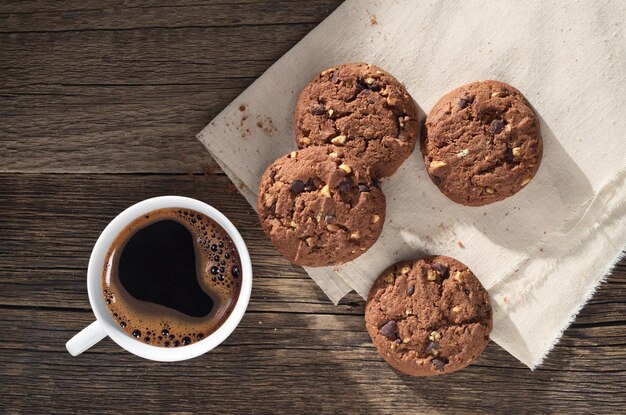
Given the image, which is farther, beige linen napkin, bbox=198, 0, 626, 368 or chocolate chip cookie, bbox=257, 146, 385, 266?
beige linen napkin, bbox=198, 0, 626, 368

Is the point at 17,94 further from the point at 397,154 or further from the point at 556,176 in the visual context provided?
the point at 556,176

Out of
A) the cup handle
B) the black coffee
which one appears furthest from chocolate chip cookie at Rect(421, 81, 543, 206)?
the cup handle

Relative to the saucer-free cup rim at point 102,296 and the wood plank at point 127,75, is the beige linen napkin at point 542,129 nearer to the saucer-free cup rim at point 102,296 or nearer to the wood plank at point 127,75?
the wood plank at point 127,75

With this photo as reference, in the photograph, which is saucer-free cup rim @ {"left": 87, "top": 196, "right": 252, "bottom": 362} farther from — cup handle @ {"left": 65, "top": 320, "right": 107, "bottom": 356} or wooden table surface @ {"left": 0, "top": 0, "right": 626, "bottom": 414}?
wooden table surface @ {"left": 0, "top": 0, "right": 626, "bottom": 414}

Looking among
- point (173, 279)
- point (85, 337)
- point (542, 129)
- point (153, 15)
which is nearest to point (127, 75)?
point (153, 15)

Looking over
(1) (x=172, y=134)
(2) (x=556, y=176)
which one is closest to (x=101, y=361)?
(1) (x=172, y=134)

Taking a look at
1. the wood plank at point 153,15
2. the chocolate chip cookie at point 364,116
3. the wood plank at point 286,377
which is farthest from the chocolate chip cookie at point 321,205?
the wood plank at point 153,15

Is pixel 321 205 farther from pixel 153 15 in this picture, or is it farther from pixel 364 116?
pixel 153 15
